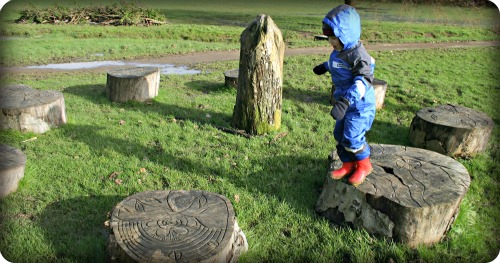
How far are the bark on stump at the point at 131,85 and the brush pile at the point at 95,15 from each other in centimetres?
1376

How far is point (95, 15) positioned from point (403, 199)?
71.0 feet

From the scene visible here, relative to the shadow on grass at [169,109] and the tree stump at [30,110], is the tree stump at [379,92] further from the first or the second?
the tree stump at [30,110]

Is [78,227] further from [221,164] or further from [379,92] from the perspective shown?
[379,92]

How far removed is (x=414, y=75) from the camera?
1189 cm

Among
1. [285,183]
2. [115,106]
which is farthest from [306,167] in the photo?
[115,106]

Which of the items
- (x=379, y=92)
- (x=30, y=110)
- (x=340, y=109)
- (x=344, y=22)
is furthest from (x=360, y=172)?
(x=30, y=110)

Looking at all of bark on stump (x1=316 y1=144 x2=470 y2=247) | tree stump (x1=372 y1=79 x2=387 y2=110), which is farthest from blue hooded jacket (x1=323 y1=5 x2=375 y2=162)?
tree stump (x1=372 y1=79 x2=387 y2=110)

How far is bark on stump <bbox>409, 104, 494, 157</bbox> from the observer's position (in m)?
6.01

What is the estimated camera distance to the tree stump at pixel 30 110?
6.40 m

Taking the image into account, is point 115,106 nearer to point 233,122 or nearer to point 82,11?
point 233,122

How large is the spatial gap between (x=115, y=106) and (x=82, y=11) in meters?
15.7

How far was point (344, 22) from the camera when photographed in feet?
12.4

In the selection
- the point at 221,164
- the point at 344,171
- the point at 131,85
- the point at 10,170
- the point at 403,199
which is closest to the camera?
the point at 403,199

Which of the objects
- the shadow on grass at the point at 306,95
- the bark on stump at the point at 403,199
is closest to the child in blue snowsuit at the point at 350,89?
the bark on stump at the point at 403,199
